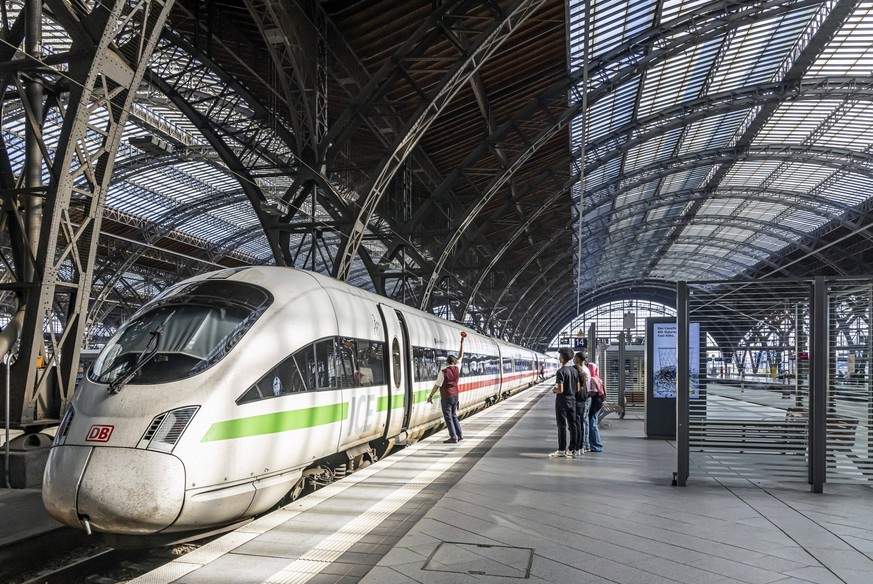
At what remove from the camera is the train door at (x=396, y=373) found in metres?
12.9

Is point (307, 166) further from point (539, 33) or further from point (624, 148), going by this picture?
point (624, 148)

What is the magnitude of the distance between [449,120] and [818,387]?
17479mm

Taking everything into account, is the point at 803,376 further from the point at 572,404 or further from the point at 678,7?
the point at 678,7

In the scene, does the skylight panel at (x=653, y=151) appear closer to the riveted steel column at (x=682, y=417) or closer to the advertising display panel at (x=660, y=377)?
the advertising display panel at (x=660, y=377)

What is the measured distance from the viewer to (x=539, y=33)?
836 inches

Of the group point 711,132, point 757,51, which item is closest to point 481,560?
point 757,51

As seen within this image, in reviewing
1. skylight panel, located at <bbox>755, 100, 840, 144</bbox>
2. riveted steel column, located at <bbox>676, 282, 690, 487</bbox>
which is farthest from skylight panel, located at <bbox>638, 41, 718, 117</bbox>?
riveted steel column, located at <bbox>676, 282, 690, 487</bbox>

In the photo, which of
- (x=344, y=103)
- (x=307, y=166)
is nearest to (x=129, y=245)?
(x=344, y=103)

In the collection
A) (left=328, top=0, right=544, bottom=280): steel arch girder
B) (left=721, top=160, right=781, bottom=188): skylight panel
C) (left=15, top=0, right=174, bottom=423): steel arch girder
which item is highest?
(left=721, top=160, right=781, bottom=188): skylight panel

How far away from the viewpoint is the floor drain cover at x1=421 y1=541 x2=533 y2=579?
5.70 m

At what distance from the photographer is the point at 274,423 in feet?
25.4

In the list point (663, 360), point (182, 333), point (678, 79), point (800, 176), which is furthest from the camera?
point (800, 176)

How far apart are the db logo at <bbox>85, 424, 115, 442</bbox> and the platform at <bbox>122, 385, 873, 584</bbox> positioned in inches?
55.2

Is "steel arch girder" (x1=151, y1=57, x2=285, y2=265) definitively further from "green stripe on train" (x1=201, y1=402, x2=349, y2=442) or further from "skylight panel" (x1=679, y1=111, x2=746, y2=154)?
"skylight panel" (x1=679, y1=111, x2=746, y2=154)
